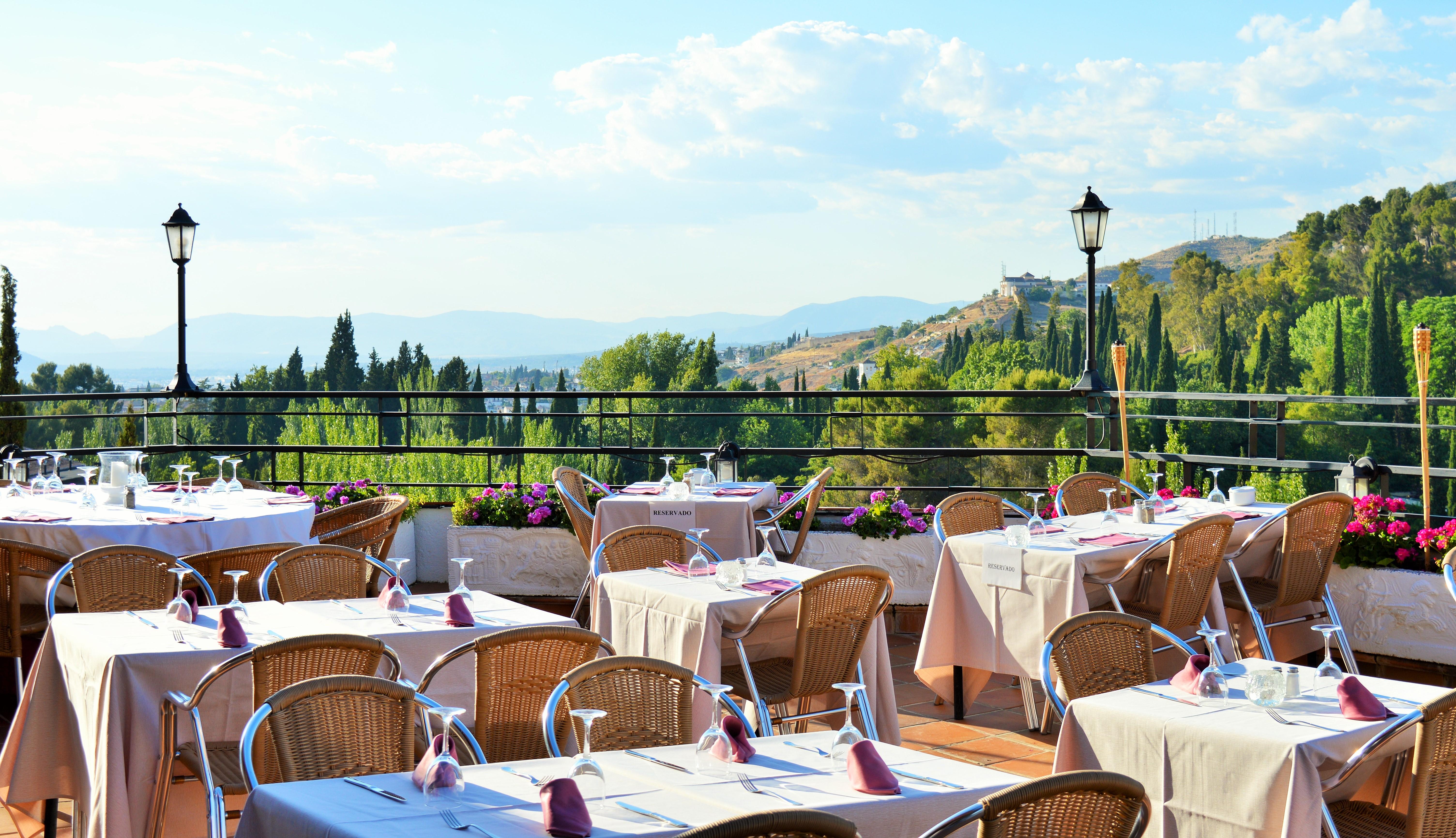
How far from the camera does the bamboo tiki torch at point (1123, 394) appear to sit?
744 cm

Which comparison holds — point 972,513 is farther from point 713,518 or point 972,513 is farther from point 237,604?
point 237,604

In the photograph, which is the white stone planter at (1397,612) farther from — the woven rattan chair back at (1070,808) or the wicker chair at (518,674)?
the woven rattan chair back at (1070,808)

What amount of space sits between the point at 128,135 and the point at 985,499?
70.0 metres

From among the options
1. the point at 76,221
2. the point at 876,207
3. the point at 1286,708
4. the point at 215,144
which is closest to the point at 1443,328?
the point at 876,207

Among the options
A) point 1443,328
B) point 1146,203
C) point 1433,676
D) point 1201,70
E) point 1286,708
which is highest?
point 1201,70

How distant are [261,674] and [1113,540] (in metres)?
3.52

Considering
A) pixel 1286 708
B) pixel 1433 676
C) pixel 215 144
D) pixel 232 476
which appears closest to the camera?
pixel 1286 708

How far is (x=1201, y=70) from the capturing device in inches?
2349

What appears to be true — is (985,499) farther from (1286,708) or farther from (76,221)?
(76,221)

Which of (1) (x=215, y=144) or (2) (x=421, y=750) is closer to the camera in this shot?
(2) (x=421, y=750)

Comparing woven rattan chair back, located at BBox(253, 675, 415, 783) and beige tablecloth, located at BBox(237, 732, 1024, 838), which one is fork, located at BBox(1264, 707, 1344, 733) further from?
woven rattan chair back, located at BBox(253, 675, 415, 783)

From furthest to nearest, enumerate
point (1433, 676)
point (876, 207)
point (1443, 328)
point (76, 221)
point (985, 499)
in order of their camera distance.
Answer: point (76, 221), point (876, 207), point (1443, 328), point (985, 499), point (1433, 676)

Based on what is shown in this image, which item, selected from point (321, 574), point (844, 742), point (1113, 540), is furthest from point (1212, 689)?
point (321, 574)

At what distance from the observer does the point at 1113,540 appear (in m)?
5.31
